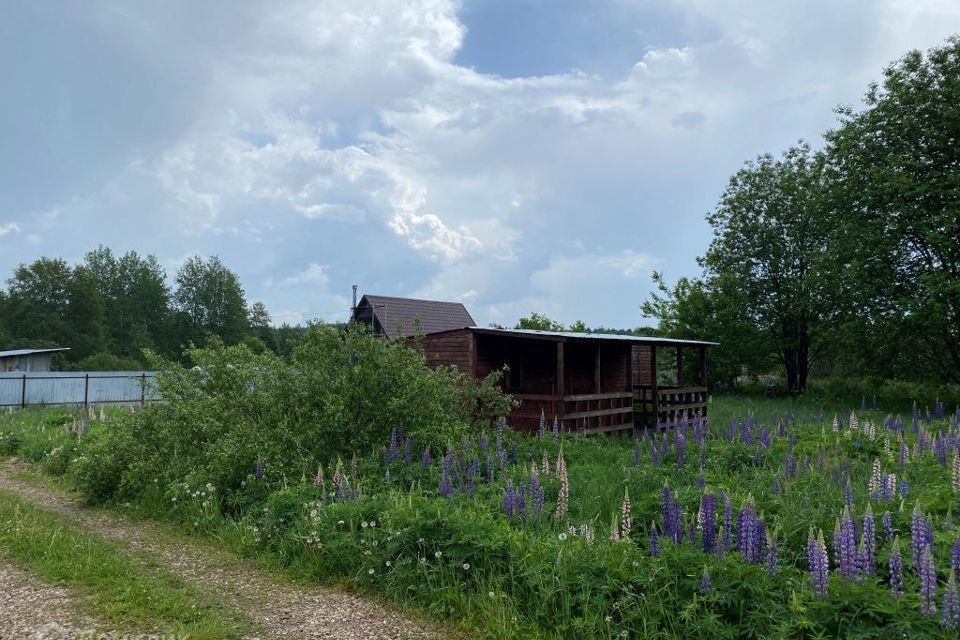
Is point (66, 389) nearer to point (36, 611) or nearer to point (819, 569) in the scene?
point (36, 611)

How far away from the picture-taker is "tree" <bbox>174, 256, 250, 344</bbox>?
67.8m

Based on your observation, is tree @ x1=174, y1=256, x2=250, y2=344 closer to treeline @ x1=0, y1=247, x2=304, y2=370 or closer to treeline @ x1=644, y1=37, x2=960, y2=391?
treeline @ x1=0, y1=247, x2=304, y2=370

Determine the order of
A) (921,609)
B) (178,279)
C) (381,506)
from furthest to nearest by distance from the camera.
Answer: (178,279), (381,506), (921,609)

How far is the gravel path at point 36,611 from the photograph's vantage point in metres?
4.96

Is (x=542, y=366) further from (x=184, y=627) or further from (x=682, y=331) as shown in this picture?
(x=682, y=331)

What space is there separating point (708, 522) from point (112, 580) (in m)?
5.11

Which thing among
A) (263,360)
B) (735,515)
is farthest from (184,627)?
(263,360)

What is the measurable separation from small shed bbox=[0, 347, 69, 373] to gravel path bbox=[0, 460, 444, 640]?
31233 mm

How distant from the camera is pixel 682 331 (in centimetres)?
3103

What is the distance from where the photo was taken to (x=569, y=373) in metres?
18.4

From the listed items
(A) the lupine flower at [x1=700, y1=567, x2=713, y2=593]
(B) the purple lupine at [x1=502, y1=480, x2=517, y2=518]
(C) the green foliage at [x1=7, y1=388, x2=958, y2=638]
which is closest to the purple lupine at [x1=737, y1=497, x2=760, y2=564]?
(C) the green foliage at [x1=7, y1=388, x2=958, y2=638]

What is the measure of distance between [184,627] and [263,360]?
17.7 ft

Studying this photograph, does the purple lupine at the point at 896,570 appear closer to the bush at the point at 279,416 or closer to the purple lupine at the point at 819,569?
the purple lupine at the point at 819,569

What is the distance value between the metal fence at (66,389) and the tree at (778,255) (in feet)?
80.8
